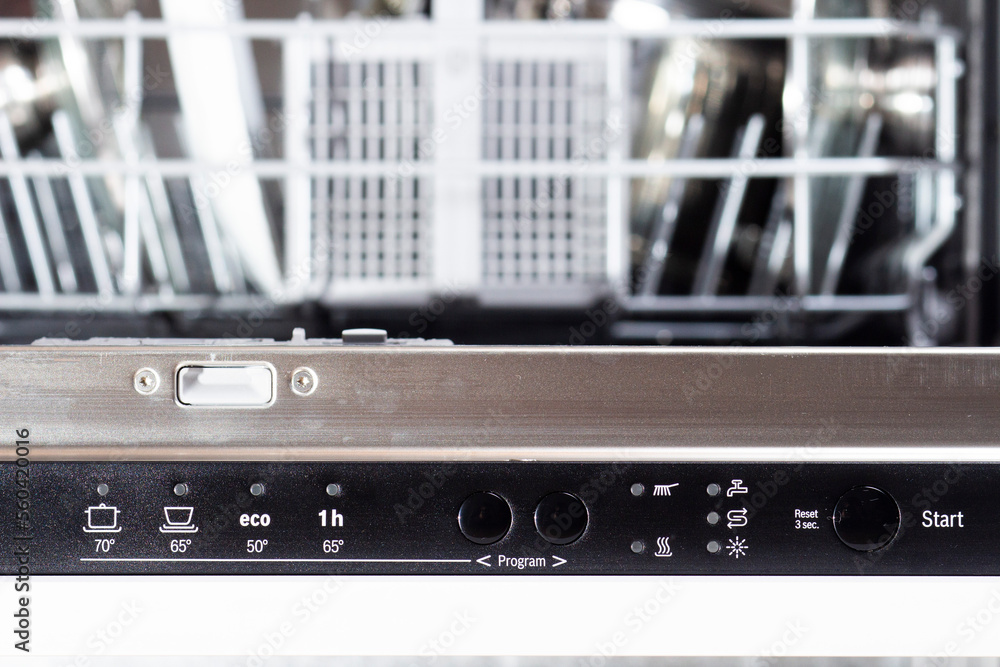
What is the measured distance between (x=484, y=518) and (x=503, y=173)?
36cm

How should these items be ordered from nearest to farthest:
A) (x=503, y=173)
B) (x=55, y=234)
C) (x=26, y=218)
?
(x=503, y=173) → (x=26, y=218) → (x=55, y=234)

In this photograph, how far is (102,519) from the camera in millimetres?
348

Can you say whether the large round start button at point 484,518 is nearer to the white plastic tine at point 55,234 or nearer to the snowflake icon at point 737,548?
the snowflake icon at point 737,548

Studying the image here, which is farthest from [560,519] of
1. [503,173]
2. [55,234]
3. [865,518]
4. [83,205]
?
[55,234]

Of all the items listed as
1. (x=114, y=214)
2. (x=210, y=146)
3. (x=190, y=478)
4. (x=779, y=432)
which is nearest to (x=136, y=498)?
(x=190, y=478)

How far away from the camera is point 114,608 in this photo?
346 mm

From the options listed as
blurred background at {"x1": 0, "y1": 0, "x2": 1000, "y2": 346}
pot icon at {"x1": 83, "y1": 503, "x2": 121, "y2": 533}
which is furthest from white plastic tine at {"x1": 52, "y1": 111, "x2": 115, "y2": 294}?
pot icon at {"x1": 83, "y1": 503, "x2": 121, "y2": 533}

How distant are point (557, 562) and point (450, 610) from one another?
0.17 ft

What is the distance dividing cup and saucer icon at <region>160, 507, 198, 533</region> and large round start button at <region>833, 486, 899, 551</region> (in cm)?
29

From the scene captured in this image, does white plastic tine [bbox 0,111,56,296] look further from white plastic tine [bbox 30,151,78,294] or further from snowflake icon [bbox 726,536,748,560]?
snowflake icon [bbox 726,536,748,560]

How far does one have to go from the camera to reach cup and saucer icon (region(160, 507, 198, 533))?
1.14ft

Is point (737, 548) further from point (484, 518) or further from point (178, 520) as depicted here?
point (178, 520)

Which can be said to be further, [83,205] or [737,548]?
[83,205]

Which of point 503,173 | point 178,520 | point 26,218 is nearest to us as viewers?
point 178,520
